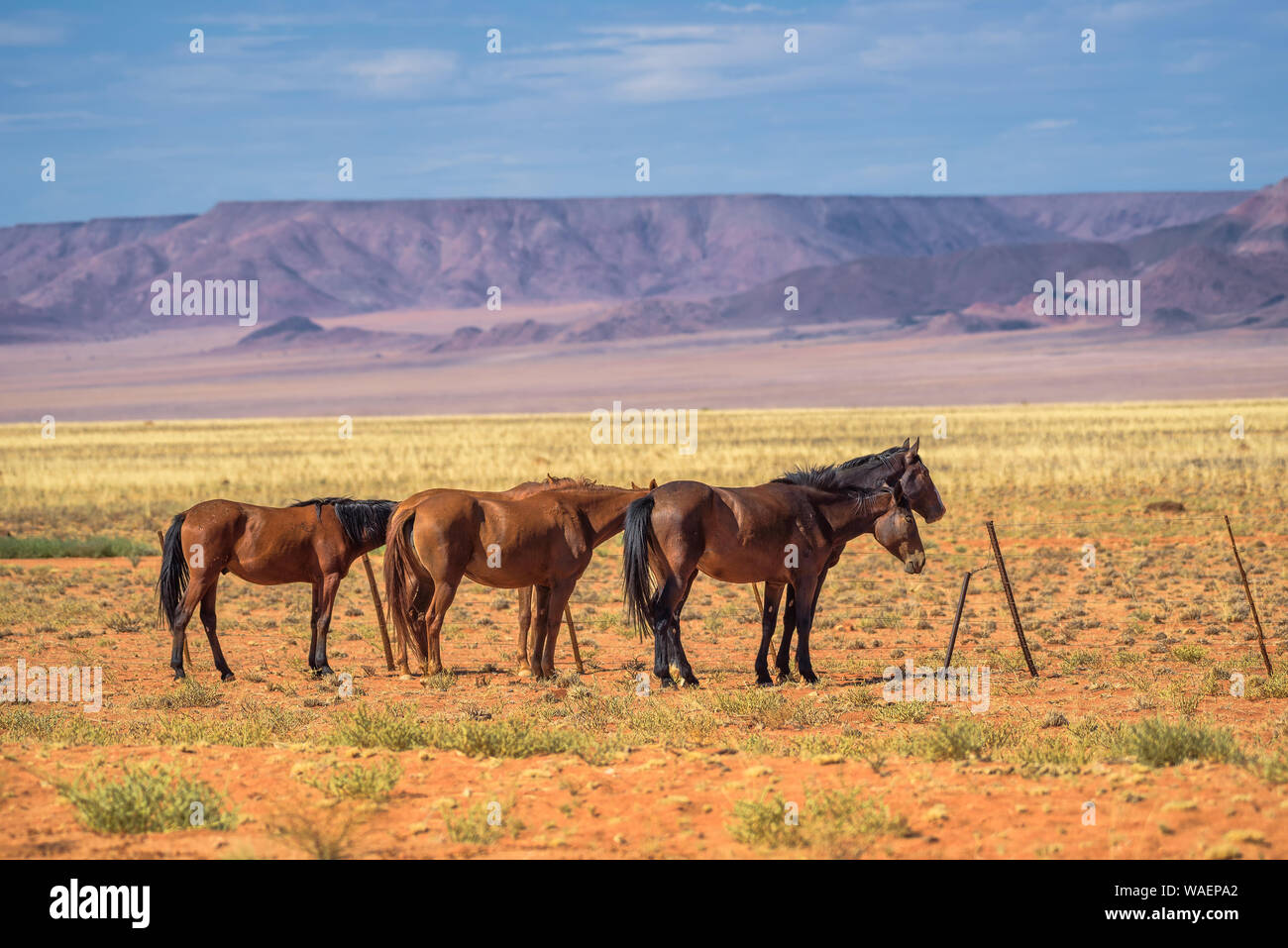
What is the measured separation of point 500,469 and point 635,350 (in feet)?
444

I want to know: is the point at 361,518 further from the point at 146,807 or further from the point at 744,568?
the point at 146,807

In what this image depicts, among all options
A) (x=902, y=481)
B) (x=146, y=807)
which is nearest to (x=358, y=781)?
(x=146, y=807)

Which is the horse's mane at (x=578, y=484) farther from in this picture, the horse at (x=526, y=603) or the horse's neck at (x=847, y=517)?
the horse's neck at (x=847, y=517)

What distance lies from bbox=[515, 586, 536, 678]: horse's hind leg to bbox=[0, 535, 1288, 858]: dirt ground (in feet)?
0.68

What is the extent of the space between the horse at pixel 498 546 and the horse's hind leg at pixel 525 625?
690mm

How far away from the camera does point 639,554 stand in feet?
39.0

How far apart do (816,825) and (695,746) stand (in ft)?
7.50

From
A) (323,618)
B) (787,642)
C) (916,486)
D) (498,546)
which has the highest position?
(916,486)

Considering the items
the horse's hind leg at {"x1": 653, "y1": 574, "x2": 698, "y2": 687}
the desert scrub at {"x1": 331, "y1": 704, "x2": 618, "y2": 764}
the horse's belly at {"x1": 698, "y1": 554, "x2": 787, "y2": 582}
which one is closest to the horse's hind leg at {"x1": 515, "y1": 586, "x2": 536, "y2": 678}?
the horse's hind leg at {"x1": 653, "y1": 574, "x2": 698, "y2": 687}

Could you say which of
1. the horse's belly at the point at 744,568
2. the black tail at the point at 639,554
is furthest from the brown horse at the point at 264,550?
the horse's belly at the point at 744,568

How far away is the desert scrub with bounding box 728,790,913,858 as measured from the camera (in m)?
6.96

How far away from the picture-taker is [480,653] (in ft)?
49.7
